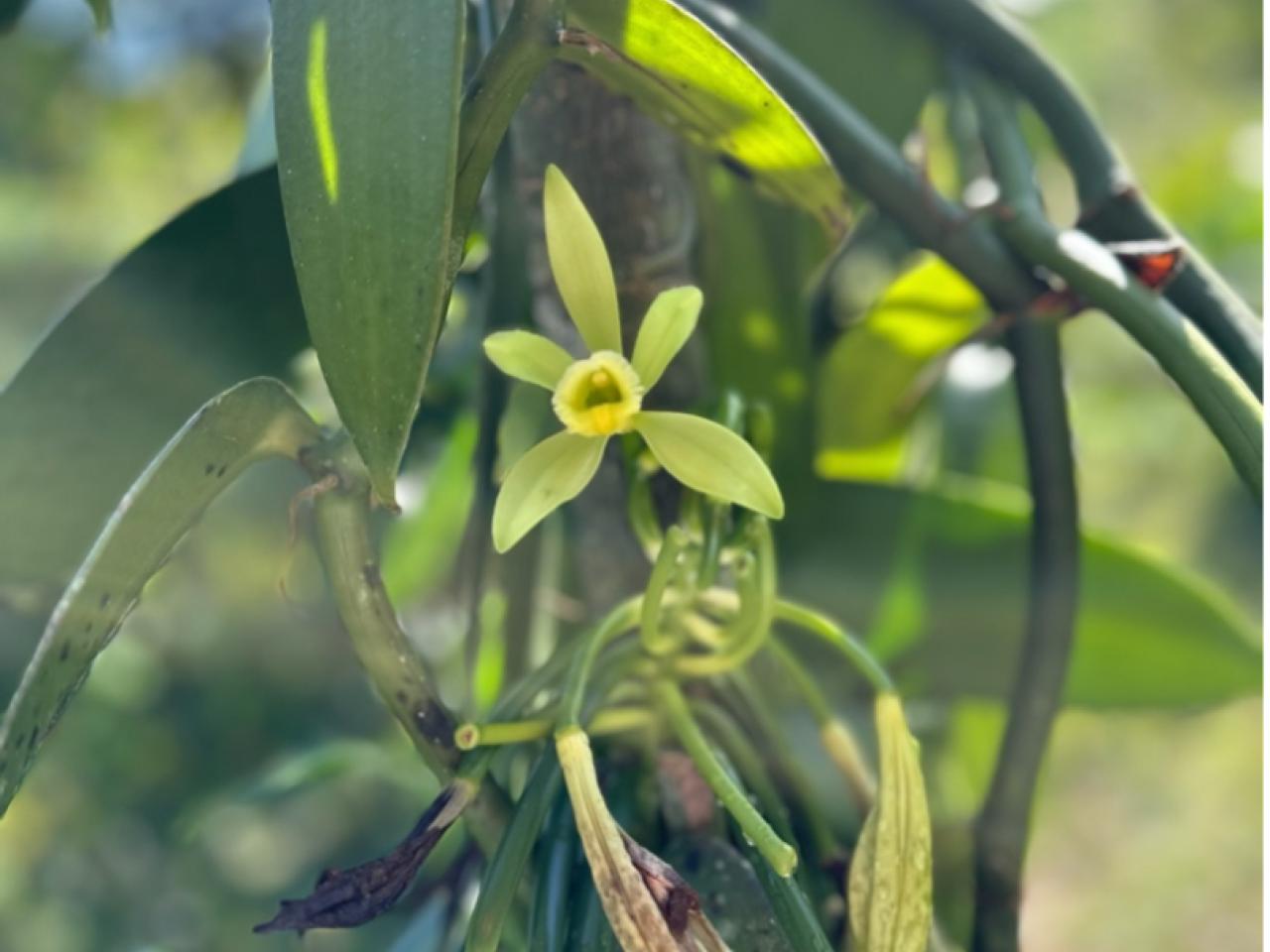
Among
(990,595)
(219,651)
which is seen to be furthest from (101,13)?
(219,651)

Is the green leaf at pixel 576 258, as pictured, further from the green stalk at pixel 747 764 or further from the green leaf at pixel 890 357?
the green leaf at pixel 890 357

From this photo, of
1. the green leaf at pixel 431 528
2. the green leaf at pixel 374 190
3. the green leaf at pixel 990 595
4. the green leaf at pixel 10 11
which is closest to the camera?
the green leaf at pixel 374 190

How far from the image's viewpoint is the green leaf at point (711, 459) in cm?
33

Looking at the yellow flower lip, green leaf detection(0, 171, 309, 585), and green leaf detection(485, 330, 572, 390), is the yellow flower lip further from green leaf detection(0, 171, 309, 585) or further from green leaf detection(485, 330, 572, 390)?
green leaf detection(0, 171, 309, 585)

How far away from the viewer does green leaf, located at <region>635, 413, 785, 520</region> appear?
33 centimetres

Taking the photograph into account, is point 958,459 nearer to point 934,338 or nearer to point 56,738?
point 934,338

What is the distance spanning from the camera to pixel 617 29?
1.00 ft

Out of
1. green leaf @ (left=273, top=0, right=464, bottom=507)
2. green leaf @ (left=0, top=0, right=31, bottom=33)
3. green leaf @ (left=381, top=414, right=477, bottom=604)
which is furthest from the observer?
green leaf @ (left=381, top=414, right=477, bottom=604)

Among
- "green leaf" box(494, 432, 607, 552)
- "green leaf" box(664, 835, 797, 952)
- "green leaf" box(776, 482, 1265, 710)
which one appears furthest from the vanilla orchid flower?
"green leaf" box(776, 482, 1265, 710)

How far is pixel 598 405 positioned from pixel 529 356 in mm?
23

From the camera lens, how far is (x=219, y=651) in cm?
99

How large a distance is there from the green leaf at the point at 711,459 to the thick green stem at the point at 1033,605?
6.1 inches

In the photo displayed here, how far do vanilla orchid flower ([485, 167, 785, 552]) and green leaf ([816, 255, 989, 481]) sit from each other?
0.24 m

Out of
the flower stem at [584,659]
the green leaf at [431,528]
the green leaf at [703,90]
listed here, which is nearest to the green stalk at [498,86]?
the green leaf at [703,90]
